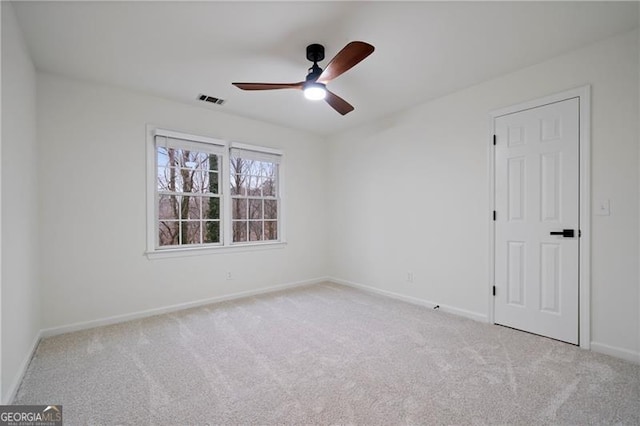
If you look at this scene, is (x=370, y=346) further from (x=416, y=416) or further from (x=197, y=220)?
(x=197, y=220)

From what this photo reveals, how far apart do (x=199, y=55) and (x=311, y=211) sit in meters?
3.04

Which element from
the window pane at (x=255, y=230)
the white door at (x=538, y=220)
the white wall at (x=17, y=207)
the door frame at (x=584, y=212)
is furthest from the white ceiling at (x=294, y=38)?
the window pane at (x=255, y=230)

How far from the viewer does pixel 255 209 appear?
459 cm

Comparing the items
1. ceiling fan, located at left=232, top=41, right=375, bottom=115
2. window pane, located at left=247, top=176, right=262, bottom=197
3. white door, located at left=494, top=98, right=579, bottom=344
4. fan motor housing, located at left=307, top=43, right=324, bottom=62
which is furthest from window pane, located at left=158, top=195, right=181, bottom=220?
white door, located at left=494, top=98, right=579, bottom=344

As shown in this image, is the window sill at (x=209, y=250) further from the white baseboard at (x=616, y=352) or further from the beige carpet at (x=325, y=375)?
the white baseboard at (x=616, y=352)

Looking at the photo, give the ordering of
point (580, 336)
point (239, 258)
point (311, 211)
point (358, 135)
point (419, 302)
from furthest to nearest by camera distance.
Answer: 1. point (311, 211)
2. point (358, 135)
3. point (239, 258)
4. point (419, 302)
5. point (580, 336)

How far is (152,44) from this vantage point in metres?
2.47

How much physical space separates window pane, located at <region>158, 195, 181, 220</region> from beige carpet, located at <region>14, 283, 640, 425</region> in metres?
1.28

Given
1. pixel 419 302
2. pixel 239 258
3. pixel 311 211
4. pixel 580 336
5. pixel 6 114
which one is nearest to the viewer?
pixel 6 114

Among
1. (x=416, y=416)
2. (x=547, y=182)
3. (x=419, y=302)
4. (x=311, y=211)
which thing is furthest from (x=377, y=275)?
(x=416, y=416)

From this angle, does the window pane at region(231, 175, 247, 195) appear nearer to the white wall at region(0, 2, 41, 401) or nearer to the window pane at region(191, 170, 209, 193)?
the window pane at region(191, 170, 209, 193)

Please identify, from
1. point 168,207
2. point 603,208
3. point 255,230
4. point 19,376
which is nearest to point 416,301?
point 603,208

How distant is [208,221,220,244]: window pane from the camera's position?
4.05m

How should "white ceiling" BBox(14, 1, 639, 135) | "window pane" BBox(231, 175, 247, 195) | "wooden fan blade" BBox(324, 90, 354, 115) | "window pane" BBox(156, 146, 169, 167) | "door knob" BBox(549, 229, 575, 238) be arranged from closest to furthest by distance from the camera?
"white ceiling" BBox(14, 1, 639, 135)
"door knob" BBox(549, 229, 575, 238)
"wooden fan blade" BBox(324, 90, 354, 115)
"window pane" BBox(156, 146, 169, 167)
"window pane" BBox(231, 175, 247, 195)
